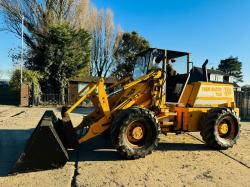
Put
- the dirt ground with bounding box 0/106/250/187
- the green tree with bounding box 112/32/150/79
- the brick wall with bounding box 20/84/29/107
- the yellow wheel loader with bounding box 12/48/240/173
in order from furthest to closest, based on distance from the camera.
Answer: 1. the green tree with bounding box 112/32/150/79
2. the brick wall with bounding box 20/84/29/107
3. the yellow wheel loader with bounding box 12/48/240/173
4. the dirt ground with bounding box 0/106/250/187

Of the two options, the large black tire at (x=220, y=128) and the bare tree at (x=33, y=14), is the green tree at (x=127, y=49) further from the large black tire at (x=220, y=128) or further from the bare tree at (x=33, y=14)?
the large black tire at (x=220, y=128)

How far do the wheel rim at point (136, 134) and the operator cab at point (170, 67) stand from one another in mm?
1291

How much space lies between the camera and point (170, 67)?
7.52 m

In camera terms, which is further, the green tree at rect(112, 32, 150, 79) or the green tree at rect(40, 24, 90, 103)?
the green tree at rect(112, 32, 150, 79)

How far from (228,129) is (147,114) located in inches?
103

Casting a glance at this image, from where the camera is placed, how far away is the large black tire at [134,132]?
19.3 ft

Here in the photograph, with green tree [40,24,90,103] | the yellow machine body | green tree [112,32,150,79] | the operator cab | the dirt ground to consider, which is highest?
green tree [112,32,150,79]

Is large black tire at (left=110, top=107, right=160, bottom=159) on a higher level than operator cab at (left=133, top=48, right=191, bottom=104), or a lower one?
lower

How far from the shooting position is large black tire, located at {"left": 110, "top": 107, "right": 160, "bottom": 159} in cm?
589

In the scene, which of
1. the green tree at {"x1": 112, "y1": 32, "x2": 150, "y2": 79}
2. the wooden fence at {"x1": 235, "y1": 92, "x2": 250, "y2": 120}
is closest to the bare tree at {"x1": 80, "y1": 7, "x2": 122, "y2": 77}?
the green tree at {"x1": 112, "y1": 32, "x2": 150, "y2": 79}

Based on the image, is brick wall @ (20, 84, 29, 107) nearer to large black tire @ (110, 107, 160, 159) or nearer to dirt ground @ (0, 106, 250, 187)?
dirt ground @ (0, 106, 250, 187)

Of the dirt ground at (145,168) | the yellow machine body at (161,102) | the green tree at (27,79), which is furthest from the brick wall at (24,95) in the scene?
the yellow machine body at (161,102)

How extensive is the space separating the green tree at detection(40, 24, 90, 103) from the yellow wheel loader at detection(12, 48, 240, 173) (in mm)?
16322

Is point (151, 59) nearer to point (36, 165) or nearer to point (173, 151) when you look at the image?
point (173, 151)
